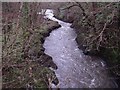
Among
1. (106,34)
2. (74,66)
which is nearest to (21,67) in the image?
(74,66)

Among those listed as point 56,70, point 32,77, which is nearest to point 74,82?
point 56,70

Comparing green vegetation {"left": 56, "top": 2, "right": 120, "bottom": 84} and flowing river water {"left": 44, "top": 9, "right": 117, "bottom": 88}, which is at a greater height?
green vegetation {"left": 56, "top": 2, "right": 120, "bottom": 84}

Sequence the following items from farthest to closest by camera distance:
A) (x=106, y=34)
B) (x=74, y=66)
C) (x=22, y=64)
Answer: (x=106, y=34) → (x=74, y=66) → (x=22, y=64)

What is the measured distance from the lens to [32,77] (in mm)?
7535

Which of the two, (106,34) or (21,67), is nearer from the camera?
(21,67)

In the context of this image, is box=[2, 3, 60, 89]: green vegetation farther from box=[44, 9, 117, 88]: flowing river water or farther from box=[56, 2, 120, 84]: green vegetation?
box=[56, 2, 120, 84]: green vegetation

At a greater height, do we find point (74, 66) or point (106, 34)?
point (106, 34)

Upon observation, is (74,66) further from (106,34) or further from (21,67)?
(21,67)

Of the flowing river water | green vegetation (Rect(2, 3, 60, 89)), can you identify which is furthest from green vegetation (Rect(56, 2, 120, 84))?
green vegetation (Rect(2, 3, 60, 89))

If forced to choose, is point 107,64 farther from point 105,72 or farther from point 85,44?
point 85,44

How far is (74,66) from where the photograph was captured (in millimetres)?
9500

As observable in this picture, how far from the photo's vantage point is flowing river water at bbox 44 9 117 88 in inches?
324

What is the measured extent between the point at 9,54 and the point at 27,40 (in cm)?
244

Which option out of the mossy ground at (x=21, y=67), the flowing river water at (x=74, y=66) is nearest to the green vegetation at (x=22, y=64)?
the mossy ground at (x=21, y=67)
